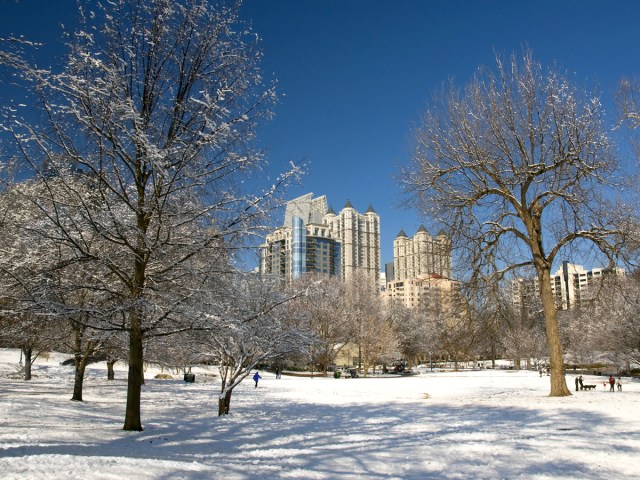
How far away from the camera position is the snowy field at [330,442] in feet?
22.3

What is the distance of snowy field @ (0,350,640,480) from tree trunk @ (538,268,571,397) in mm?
1239

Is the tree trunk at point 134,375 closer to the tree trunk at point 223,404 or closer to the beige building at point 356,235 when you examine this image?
the tree trunk at point 223,404

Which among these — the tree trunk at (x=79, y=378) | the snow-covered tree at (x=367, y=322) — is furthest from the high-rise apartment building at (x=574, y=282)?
the tree trunk at (x=79, y=378)

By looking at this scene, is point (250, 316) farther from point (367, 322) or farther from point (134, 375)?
point (367, 322)

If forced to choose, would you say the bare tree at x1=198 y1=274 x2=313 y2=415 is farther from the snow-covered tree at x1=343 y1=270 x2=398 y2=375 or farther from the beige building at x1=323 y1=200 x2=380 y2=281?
the beige building at x1=323 y1=200 x2=380 y2=281

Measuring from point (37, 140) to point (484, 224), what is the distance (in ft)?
51.9

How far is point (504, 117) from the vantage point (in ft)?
62.2

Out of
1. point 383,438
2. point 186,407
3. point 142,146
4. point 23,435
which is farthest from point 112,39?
point 186,407

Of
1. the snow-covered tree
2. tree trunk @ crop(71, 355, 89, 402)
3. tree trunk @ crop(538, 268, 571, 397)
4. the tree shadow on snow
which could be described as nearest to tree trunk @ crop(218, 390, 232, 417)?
the tree shadow on snow

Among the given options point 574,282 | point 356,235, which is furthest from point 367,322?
point 356,235

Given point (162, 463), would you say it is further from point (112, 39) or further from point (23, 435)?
point (112, 39)

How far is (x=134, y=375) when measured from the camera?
439 inches

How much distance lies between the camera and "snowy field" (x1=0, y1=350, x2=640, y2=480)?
22.3 feet

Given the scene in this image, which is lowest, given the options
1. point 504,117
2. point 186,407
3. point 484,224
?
point 186,407
